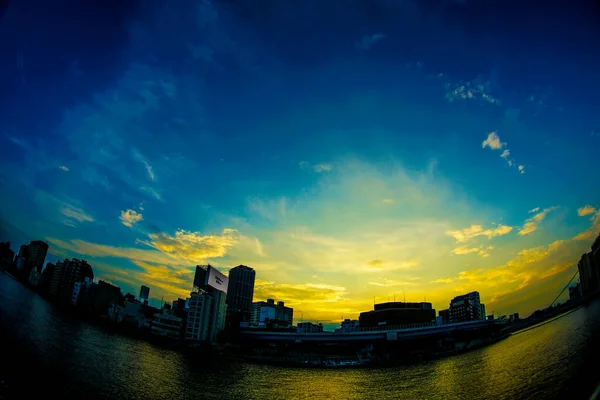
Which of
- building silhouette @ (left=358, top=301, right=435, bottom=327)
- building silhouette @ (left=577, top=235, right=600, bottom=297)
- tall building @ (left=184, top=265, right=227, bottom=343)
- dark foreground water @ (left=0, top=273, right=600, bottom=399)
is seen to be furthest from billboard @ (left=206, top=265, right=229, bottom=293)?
building silhouette @ (left=577, top=235, right=600, bottom=297)

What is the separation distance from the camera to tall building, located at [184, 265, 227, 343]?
111 m

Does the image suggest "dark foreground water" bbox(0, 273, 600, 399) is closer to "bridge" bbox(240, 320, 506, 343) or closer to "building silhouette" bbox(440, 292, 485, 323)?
"bridge" bbox(240, 320, 506, 343)

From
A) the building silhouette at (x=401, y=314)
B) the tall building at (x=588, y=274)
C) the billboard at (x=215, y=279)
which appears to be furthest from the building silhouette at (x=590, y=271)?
the billboard at (x=215, y=279)

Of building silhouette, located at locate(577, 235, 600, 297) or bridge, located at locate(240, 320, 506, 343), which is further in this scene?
bridge, located at locate(240, 320, 506, 343)

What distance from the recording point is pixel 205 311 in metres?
116

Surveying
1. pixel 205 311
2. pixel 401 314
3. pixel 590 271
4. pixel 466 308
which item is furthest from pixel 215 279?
pixel 466 308

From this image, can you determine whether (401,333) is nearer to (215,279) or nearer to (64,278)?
(215,279)

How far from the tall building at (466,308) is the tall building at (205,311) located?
137857mm

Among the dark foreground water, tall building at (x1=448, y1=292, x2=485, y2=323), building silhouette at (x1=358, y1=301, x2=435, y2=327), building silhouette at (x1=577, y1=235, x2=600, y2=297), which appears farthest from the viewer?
tall building at (x1=448, y1=292, x2=485, y2=323)

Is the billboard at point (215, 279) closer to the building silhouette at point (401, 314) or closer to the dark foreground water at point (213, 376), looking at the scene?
the dark foreground water at point (213, 376)

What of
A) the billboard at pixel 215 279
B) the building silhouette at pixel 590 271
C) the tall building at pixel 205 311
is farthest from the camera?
the billboard at pixel 215 279

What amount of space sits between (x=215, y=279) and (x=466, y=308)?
15098 centimetres

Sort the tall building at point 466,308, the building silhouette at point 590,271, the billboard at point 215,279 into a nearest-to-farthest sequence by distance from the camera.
Result: the building silhouette at point 590,271
the billboard at point 215,279
the tall building at point 466,308

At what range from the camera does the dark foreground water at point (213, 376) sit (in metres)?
35.7
